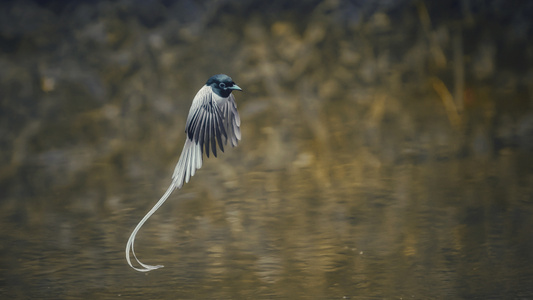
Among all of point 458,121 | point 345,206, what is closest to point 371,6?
point 458,121

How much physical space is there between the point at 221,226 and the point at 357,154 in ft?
2.05

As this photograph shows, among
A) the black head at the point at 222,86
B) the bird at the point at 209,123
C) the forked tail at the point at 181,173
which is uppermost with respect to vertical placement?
the black head at the point at 222,86

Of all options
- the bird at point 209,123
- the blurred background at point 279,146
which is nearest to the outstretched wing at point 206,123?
the bird at point 209,123

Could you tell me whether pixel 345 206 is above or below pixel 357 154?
below

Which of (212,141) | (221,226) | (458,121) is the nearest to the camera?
(212,141)

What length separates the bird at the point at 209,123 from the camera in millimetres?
2717

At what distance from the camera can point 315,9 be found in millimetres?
3184

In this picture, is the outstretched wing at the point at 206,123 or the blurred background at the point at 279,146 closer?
the outstretched wing at the point at 206,123

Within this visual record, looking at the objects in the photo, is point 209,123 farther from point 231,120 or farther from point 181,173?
point 181,173

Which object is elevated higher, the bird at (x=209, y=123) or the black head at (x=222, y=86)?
the black head at (x=222, y=86)

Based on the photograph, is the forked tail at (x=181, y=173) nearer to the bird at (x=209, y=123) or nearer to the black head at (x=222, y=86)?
the bird at (x=209, y=123)

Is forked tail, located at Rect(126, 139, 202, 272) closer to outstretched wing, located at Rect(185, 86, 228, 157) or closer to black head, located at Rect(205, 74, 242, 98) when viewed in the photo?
outstretched wing, located at Rect(185, 86, 228, 157)

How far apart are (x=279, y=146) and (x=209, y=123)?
0.46m

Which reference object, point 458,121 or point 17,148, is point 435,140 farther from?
point 17,148
